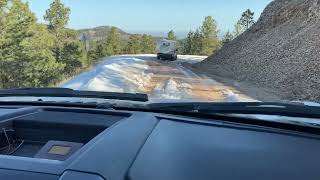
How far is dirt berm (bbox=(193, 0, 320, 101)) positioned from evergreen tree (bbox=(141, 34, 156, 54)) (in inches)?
1996

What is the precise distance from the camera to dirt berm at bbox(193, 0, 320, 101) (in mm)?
27406

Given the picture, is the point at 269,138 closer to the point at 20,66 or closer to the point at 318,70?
the point at 318,70

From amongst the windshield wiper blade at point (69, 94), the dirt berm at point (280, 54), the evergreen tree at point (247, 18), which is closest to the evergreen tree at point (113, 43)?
the evergreen tree at point (247, 18)

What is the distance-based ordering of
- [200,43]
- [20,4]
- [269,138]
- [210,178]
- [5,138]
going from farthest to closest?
[200,43] < [20,4] < [5,138] < [269,138] < [210,178]

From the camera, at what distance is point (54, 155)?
2223mm

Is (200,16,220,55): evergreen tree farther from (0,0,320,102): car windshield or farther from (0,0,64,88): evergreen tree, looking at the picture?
(0,0,64,88): evergreen tree

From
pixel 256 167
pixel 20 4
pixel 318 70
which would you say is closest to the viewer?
pixel 256 167

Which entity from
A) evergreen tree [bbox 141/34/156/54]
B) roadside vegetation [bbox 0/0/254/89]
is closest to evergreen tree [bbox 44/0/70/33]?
roadside vegetation [bbox 0/0/254/89]

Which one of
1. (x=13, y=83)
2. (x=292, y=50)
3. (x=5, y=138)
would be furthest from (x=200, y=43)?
(x=5, y=138)

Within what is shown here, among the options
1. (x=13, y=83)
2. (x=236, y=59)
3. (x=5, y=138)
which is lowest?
(x=13, y=83)

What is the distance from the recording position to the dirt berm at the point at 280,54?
27.4m

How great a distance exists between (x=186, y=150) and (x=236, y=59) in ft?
133

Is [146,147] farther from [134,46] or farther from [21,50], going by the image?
[134,46]

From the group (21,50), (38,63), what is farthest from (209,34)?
(21,50)
